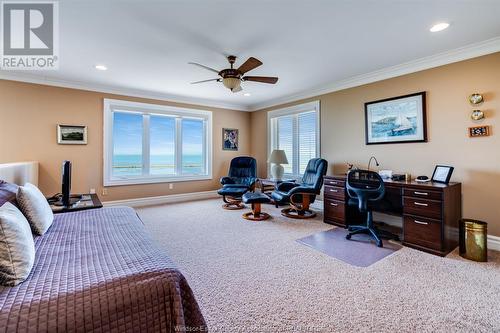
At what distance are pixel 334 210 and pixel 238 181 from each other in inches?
96.3

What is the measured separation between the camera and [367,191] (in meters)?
3.06

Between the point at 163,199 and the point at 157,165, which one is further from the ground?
the point at 157,165

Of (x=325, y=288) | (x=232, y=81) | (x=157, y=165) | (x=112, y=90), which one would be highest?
(x=112, y=90)

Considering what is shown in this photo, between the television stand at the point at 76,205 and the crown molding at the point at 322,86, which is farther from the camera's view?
the crown molding at the point at 322,86

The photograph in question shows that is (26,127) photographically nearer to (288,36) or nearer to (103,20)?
(103,20)

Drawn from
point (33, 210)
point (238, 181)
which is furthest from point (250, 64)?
point (238, 181)

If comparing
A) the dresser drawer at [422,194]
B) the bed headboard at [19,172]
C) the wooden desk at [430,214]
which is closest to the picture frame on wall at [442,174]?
the wooden desk at [430,214]

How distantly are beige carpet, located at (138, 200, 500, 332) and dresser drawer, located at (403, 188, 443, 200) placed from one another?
2.22ft

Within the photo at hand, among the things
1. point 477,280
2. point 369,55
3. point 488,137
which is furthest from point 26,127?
point 488,137

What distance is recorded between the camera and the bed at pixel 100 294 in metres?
0.92

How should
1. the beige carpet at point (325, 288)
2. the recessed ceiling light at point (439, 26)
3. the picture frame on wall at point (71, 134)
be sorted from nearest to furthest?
the beige carpet at point (325, 288) < the recessed ceiling light at point (439, 26) < the picture frame on wall at point (71, 134)

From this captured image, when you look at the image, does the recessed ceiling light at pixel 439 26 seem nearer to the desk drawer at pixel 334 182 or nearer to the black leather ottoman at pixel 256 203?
the desk drawer at pixel 334 182

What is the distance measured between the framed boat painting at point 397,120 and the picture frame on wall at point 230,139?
11.4 feet

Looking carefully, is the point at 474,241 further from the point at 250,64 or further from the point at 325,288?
the point at 250,64
